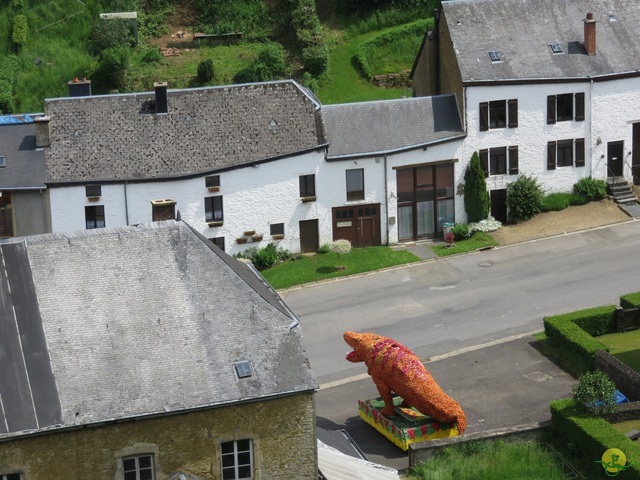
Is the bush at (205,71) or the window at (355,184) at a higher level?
the bush at (205,71)

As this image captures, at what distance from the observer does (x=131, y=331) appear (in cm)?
3622

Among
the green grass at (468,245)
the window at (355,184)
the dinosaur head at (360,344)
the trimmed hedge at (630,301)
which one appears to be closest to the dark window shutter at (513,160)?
the green grass at (468,245)

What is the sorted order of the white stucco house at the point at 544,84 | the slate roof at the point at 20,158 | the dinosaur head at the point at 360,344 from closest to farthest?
the dinosaur head at the point at 360,344
the slate roof at the point at 20,158
the white stucco house at the point at 544,84

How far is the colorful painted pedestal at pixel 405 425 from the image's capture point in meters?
42.9

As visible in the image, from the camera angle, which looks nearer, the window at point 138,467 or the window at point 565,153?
the window at point 138,467

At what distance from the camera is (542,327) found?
171ft

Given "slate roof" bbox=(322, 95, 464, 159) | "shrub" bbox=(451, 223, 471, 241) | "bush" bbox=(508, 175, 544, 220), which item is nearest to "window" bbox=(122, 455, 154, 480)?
"slate roof" bbox=(322, 95, 464, 159)

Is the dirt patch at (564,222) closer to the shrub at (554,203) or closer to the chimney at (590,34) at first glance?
the shrub at (554,203)

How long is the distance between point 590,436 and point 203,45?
4371 centimetres

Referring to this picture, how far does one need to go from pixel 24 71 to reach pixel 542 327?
125 feet

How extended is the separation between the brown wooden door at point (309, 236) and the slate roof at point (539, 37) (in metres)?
9.74

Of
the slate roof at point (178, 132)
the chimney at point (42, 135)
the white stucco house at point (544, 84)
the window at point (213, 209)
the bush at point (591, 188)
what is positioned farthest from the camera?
the bush at point (591, 188)

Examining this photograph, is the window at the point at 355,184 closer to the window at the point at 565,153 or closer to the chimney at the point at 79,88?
the window at the point at 565,153

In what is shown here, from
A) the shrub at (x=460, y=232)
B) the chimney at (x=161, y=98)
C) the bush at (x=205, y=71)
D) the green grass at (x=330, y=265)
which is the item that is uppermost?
the bush at (x=205, y=71)
